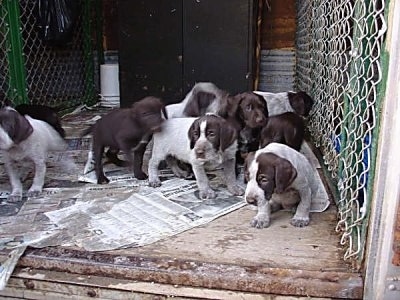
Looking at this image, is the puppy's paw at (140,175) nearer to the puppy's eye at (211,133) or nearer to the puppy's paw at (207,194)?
the puppy's paw at (207,194)

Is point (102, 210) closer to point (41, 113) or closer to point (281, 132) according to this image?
point (281, 132)

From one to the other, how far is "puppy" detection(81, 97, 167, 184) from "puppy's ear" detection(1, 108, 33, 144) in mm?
480

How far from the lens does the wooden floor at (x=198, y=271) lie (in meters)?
2.15

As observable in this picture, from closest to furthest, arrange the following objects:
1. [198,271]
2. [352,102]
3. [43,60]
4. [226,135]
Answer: [198,271] → [352,102] → [226,135] → [43,60]

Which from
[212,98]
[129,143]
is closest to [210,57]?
[212,98]

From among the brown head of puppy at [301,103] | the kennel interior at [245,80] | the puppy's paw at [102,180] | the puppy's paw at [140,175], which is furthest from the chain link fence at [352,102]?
the puppy's paw at [102,180]

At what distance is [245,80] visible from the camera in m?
5.15

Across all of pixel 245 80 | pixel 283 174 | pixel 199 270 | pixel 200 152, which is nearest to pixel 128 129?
pixel 200 152

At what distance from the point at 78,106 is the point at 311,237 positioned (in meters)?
3.93

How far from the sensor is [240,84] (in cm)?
516

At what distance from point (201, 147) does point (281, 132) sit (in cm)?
59

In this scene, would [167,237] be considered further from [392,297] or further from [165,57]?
[165,57]

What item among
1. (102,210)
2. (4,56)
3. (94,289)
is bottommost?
(94,289)

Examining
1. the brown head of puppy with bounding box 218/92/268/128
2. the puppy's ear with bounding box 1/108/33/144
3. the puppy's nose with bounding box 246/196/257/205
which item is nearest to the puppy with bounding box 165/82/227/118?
the brown head of puppy with bounding box 218/92/268/128
